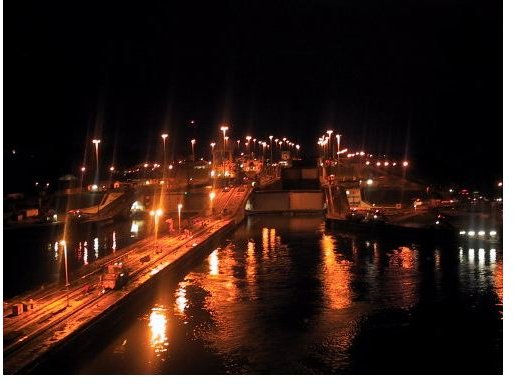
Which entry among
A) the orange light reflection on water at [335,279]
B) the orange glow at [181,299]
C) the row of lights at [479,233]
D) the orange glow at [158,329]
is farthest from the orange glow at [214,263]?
the row of lights at [479,233]

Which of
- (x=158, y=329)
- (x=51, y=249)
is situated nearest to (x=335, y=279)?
(x=158, y=329)

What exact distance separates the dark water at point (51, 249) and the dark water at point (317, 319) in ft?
13.2

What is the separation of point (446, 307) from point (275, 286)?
474 cm

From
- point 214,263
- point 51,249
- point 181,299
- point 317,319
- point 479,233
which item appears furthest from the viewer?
point 479,233

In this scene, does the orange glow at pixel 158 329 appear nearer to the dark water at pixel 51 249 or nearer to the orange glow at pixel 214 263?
the dark water at pixel 51 249

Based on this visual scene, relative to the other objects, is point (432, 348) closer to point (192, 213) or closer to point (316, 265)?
point (316, 265)

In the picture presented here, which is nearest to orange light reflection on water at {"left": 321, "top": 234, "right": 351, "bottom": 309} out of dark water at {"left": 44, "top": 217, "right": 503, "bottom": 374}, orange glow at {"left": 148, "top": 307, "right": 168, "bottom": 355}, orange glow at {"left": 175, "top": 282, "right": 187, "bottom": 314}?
dark water at {"left": 44, "top": 217, "right": 503, "bottom": 374}

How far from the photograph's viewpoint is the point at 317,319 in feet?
43.4

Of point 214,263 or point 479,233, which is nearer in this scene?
point 214,263

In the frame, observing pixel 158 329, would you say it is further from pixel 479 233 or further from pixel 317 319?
pixel 479 233

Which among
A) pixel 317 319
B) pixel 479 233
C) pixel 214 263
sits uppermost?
pixel 479 233

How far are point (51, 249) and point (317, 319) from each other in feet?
46.1

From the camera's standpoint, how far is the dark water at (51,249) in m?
18.3

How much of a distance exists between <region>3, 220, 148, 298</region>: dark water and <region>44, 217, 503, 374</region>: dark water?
159 inches
